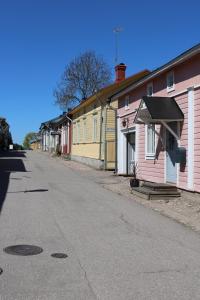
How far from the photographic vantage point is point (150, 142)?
62.7 feet

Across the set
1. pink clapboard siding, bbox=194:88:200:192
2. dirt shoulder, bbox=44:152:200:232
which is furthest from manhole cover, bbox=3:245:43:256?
pink clapboard siding, bbox=194:88:200:192

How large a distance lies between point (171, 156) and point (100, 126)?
48.6 feet

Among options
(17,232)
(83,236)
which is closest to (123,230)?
(83,236)

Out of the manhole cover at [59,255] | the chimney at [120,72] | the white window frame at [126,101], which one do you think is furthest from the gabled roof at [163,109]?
the chimney at [120,72]

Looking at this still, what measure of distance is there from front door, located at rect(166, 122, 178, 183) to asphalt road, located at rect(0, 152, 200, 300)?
3.16 meters

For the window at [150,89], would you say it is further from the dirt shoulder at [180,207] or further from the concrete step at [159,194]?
the concrete step at [159,194]

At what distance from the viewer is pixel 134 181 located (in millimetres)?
17625

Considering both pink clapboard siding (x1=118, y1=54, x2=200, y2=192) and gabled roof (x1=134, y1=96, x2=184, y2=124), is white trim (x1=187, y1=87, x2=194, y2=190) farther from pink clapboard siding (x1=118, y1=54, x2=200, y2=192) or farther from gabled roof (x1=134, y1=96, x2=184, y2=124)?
gabled roof (x1=134, y1=96, x2=184, y2=124)

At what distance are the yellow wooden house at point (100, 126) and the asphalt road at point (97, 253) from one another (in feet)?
47.6

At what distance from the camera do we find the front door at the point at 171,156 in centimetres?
1622

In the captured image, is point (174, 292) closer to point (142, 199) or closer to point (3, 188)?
point (142, 199)

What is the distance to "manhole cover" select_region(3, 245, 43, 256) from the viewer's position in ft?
24.2

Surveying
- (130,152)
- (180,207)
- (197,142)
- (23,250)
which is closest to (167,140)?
(197,142)

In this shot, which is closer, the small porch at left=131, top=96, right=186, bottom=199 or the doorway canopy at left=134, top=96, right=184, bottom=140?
the small porch at left=131, top=96, right=186, bottom=199
